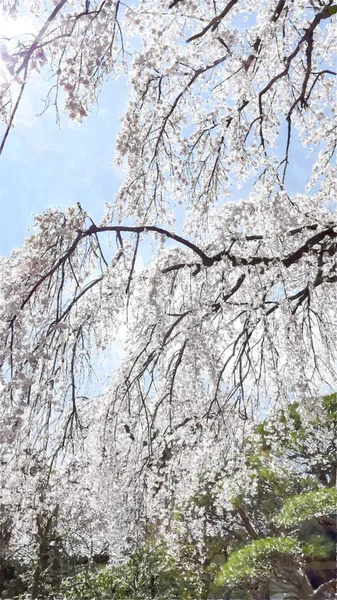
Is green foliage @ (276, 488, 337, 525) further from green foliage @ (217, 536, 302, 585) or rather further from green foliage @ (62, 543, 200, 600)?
green foliage @ (62, 543, 200, 600)

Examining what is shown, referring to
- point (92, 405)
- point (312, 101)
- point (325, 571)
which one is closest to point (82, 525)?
point (325, 571)

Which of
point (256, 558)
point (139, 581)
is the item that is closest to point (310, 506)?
point (256, 558)

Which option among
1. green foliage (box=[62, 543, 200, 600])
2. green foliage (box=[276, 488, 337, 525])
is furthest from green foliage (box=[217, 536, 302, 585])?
green foliage (box=[62, 543, 200, 600])

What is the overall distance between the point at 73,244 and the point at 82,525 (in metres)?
8.36

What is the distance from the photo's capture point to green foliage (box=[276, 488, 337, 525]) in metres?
5.76

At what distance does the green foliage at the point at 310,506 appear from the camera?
5.76 meters

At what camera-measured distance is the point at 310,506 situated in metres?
5.85

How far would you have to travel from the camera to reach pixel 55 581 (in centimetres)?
966

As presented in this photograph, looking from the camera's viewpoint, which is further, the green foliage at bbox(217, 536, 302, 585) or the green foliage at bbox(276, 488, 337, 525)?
the green foliage at bbox(276, 488, 337, 525)

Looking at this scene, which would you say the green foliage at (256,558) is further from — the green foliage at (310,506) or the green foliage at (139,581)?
the green foliage at (139,581)

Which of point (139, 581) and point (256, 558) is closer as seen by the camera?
point (256, 558)

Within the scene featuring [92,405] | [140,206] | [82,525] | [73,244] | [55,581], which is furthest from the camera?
[55,581]

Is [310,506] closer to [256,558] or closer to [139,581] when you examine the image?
[256,558]

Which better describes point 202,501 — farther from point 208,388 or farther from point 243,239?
point 243,239
